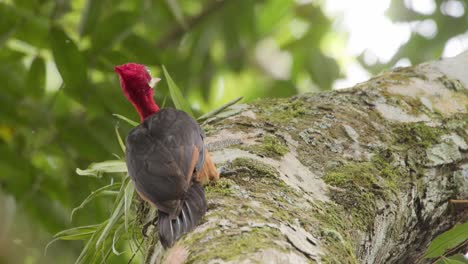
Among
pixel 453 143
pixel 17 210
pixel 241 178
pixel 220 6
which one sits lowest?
pixel 453 143

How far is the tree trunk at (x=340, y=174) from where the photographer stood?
1.50 m

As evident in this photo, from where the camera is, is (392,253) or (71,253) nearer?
(392,253)

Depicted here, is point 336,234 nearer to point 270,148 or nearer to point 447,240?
point 270,148

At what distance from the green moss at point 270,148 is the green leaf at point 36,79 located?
176cm

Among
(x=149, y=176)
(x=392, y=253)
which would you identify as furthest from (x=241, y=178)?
(x=392, y=253)

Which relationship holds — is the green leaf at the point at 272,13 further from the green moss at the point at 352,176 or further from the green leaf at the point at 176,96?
the green moss at the point at 352,176

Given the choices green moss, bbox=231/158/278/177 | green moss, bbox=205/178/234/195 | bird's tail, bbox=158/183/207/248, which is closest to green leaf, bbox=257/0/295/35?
green moss, bbox=231/158/278/177

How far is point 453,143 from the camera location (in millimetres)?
2277

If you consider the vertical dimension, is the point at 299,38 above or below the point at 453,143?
above

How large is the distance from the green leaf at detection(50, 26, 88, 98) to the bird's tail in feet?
5.00

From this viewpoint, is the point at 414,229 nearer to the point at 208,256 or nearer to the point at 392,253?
the point at 392,253

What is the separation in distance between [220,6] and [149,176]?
3.17 metres

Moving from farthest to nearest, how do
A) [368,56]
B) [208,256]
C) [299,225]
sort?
[368,56], [299,225], [208,256]

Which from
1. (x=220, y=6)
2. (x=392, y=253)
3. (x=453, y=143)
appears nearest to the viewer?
(x=392, y=253)
